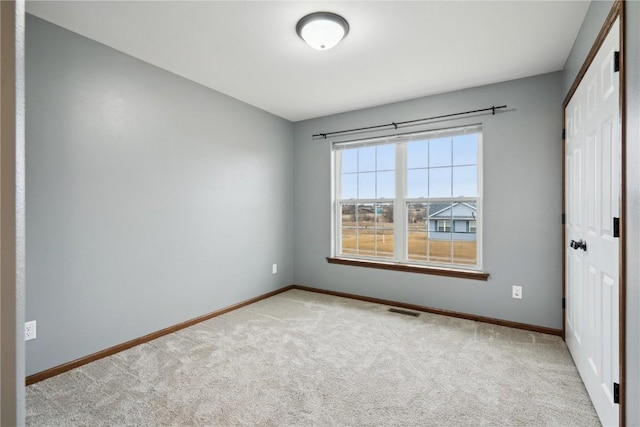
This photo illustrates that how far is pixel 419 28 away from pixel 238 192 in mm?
2499

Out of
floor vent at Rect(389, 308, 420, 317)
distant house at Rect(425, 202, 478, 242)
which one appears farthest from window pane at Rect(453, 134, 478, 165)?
floor vent at Rect(389, 308, 420, 317)

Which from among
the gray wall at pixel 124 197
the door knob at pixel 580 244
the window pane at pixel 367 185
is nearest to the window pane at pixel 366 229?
the window pane at pixel 367 185

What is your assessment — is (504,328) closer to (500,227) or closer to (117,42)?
(500,227)

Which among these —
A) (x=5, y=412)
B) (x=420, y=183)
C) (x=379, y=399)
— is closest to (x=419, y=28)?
(x=420, y=183)

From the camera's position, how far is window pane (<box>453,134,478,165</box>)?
135 inches

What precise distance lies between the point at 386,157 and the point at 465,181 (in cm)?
99

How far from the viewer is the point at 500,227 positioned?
10.6 feet

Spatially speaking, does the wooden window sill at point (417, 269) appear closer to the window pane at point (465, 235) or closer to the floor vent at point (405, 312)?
the window pane at point (465, 235)

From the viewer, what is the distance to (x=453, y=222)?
357 centimetres

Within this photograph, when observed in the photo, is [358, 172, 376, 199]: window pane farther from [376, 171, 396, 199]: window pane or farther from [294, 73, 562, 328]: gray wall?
[294, 73, 562, 328]: gray wall

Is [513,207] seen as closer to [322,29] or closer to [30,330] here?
[322,29]

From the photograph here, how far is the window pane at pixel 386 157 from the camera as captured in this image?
3953mm

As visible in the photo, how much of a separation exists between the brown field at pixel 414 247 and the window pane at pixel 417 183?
1.55ft

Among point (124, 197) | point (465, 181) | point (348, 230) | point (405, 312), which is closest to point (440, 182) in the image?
point (465, 181)
